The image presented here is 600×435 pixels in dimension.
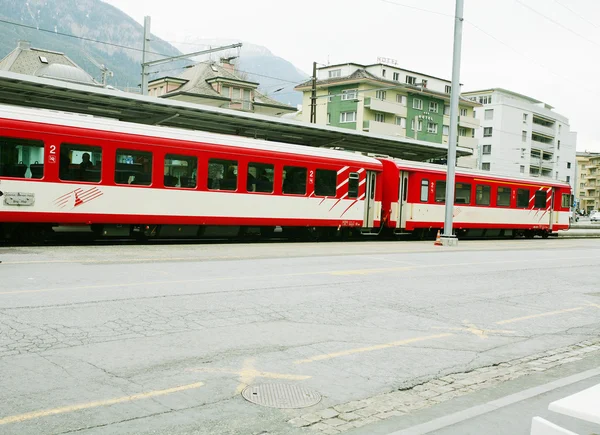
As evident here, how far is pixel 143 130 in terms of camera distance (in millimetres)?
17000

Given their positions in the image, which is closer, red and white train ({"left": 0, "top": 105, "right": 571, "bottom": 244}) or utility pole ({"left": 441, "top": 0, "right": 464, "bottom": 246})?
red and white train ({"left": 0, "top": 105, "right": 571, "bottom": 244})

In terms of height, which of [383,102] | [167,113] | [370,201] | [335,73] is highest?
[335,73]

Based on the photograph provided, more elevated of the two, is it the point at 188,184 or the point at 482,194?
the point at 482,194

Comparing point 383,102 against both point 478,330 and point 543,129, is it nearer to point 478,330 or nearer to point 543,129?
point 543,129

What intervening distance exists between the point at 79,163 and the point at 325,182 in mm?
8788

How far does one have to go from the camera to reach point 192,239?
67.7ft

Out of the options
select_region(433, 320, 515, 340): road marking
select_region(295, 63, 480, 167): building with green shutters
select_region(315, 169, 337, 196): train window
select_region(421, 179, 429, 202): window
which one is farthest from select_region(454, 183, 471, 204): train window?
select_region(295, 63, 480, 167): building with green shutters

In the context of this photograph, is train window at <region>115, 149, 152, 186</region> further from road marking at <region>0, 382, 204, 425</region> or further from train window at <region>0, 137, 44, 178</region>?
road marking at <region>0, 382, 204, 425</region>

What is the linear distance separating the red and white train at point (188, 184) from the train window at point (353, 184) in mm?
39

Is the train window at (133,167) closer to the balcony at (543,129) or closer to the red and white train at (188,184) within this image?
the red and white train at (188,184)

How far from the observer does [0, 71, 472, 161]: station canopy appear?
1680cm

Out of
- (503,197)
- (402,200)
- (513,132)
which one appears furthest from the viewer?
(513,132)

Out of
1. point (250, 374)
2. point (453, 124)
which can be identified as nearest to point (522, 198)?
point (453, 124)

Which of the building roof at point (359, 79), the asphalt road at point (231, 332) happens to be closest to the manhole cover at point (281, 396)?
the asphalt road at point (231, 332)
